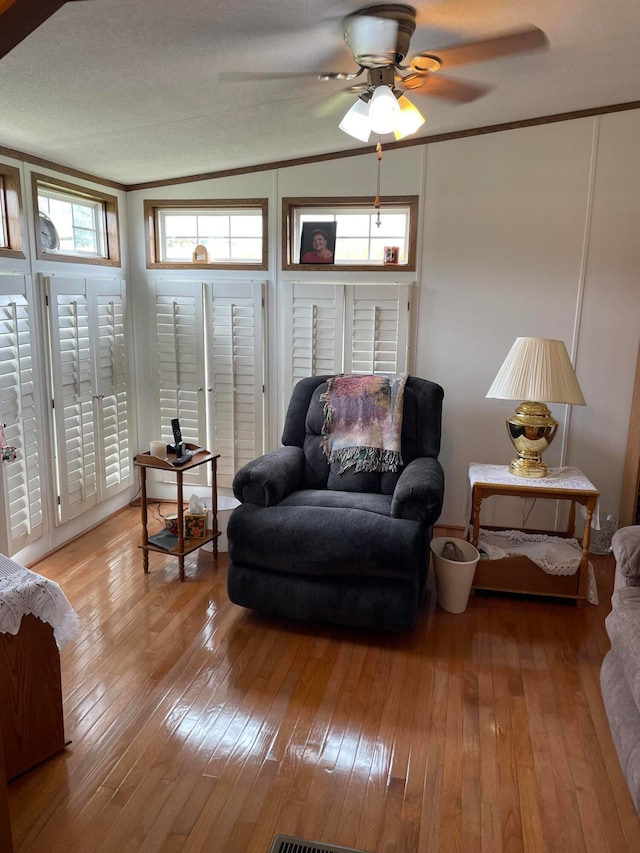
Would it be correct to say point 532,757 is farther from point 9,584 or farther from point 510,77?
point 510,77

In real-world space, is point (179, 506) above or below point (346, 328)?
below

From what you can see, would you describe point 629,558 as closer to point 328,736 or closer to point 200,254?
point 328,736

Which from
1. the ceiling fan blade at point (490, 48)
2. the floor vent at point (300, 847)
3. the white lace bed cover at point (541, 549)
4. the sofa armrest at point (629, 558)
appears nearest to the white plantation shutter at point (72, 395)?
the ceiling fan blade at point (490, 48)

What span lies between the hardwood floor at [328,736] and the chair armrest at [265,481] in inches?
22.0

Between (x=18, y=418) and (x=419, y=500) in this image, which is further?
(x=18, y=418)

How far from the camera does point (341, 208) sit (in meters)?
3.98

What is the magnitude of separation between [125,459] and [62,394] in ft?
2.74

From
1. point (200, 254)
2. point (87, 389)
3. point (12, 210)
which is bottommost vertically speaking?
point (87, 389)

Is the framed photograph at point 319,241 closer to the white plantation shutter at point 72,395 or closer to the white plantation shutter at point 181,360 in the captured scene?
the white plantation shutter at point 181,360

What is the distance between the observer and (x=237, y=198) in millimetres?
4016

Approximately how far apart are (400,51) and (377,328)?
71.5 inches

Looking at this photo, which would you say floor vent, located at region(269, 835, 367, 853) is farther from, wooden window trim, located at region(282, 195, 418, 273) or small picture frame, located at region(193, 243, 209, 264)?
small picture frame, located at region(193, 243, 209, 264)

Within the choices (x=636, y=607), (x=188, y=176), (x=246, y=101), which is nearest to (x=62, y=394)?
(x=188, y=176)

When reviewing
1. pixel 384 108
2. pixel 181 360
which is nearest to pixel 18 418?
pixel 181 360
